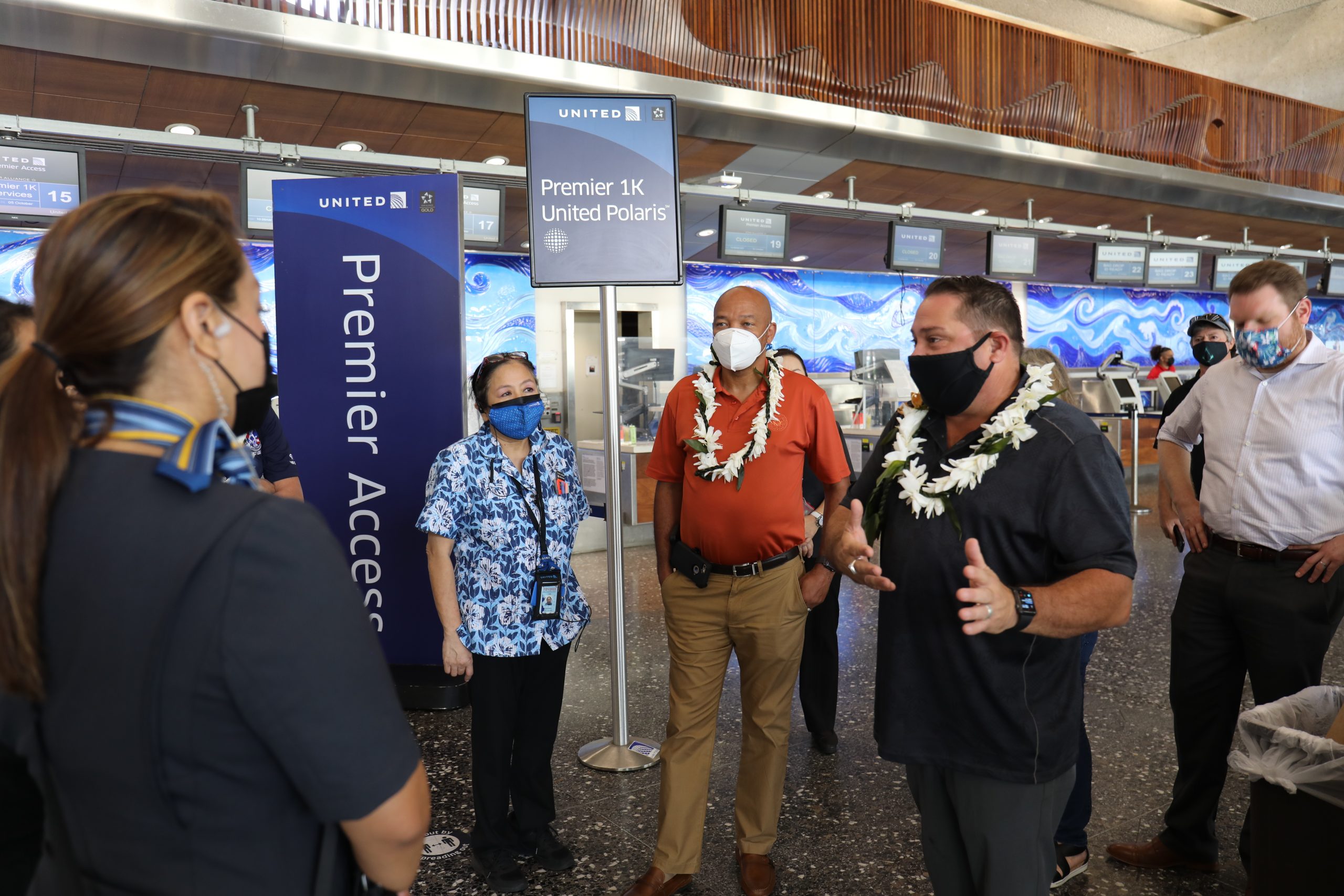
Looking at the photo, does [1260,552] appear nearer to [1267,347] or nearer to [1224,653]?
[1224,653]

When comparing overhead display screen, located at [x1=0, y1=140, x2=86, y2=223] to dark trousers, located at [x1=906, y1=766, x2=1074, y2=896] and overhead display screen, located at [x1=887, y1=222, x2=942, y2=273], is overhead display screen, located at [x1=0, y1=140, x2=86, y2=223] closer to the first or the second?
dark trousers, located at [x1=906, y1=766, x2=1074, y2=896]

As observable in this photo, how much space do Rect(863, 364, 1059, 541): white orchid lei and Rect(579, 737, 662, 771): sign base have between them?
1742 millimetres

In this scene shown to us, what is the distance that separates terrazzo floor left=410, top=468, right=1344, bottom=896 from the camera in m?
2.49

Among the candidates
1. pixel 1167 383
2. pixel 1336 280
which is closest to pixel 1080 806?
pixel 1167 383

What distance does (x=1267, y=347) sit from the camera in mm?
2416

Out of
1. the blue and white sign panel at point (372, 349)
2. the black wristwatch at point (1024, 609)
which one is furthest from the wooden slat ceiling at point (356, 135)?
the black wristwatch at point (1024, 609)

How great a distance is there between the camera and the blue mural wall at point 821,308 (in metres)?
12.2

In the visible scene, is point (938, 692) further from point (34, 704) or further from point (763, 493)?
point (34, 704)

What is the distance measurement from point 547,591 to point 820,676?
138cm

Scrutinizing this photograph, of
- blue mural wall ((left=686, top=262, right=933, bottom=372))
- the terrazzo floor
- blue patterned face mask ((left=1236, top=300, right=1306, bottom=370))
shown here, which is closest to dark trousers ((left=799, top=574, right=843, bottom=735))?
the terrazzo floor

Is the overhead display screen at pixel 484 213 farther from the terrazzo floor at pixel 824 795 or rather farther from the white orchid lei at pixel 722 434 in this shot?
the white orchid lei at pixel 722 434

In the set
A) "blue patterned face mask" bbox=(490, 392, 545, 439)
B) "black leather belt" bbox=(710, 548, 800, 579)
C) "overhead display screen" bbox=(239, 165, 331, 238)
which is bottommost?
"black leather belt" bbox=(710, 548, 800, 579)

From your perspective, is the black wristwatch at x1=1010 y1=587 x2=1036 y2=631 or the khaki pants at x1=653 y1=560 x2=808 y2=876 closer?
the black wristwatch at x1=1010 y1=587 x2=1036 y2=631

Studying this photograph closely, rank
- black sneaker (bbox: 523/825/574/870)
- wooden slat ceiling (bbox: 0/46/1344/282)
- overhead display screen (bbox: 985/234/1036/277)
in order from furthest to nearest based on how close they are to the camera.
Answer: overhead display screen (bbox: 985/234/1036/277) → wooden slat ceiling (bbox: 0/46/1344/282) → black sneaker (bbox: 523/825/574/870)
